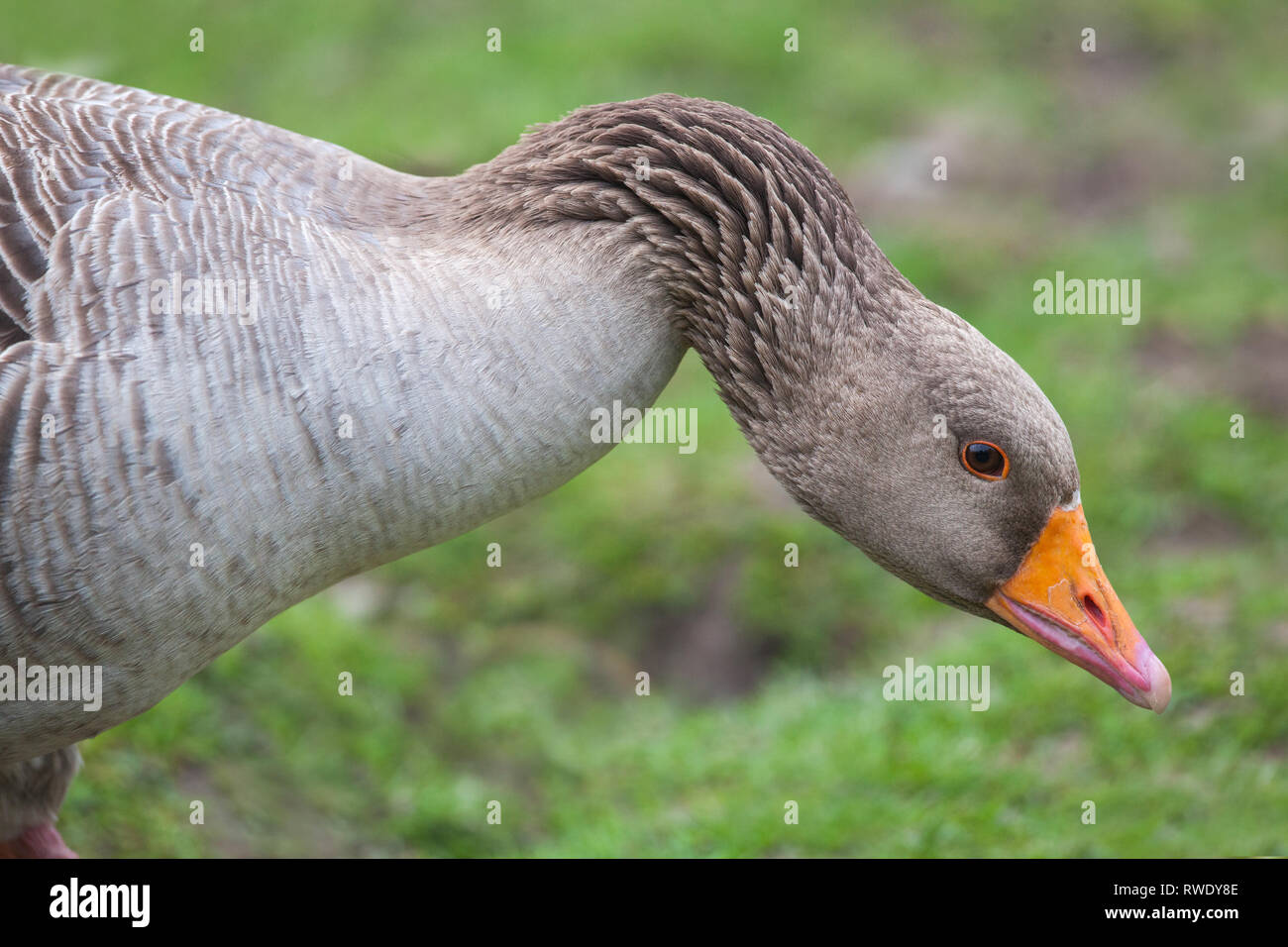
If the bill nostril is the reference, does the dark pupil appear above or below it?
above

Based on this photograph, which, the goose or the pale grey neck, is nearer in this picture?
the goose

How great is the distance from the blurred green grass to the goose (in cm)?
212

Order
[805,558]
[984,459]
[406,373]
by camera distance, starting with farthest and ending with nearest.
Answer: [805,558] → [984,459] → [406,373]

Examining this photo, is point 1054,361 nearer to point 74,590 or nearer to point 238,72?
point 74,590

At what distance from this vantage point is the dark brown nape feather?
368cm

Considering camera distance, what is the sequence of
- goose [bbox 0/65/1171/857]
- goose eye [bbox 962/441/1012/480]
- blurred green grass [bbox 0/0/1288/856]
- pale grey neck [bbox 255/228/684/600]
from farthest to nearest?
1. blurred green grass [bbox 0/0/1288/856]
2. goose eye [bbox 962/441/1012/480]
3. pale grey neck [bbox 255/228/684/600]
4. goose [bbox 0/65/1171/857]

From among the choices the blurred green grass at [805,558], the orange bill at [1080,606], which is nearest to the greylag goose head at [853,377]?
the orange bill at [1080,606]

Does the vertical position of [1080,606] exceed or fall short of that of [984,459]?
it falls short

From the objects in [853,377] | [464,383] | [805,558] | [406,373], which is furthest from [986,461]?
[805,558]

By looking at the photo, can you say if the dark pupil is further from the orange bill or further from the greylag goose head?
the orange bill

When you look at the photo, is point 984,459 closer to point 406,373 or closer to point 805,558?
point 406,373

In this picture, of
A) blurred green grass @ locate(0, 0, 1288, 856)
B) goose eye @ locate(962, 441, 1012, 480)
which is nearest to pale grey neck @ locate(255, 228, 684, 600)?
goose eye @ locate(962, 441, 1012, 480)

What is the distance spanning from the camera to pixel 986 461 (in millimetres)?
3650

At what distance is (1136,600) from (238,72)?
9385 mm
